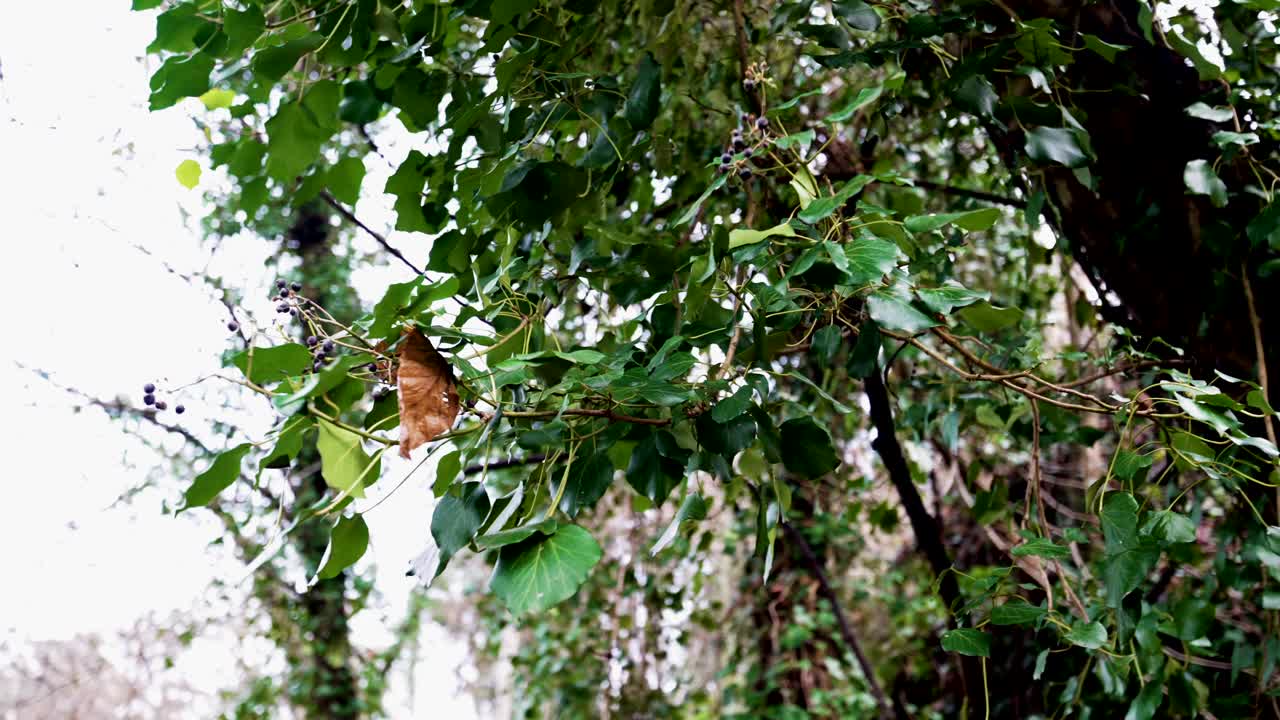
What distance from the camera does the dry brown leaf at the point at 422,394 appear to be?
69 centimetres

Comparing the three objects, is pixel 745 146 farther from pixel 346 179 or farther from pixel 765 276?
pixel 346 179

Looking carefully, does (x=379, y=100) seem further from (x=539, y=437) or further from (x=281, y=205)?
(x=281, y=205)

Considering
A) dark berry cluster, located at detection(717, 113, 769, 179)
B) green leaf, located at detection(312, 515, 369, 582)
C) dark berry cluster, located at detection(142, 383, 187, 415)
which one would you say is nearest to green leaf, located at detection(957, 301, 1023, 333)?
dark berry cluster, located at detection(717, 113, 769, 179)

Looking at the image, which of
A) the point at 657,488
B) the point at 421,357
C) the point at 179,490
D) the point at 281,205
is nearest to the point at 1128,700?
the point at 657,488

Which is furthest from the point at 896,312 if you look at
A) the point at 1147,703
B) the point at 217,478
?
the point at 1147,703

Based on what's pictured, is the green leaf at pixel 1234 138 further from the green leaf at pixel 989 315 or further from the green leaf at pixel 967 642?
the green leaf at pixel 967 642

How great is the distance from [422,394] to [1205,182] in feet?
3.08

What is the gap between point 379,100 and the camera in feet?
4.01

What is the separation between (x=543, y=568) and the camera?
661mm

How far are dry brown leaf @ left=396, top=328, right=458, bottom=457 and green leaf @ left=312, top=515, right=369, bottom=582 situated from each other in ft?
0.49

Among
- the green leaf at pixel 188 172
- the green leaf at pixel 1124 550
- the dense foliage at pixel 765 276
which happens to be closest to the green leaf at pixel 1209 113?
the dense foliage at pixel 765 276

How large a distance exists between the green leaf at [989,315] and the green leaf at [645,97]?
0.35 metres

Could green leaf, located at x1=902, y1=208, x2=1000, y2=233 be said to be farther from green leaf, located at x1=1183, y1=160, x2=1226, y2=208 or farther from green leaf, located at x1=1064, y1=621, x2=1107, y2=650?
green leaf, located at x1=1183, y1=160, x2=1226, y2=208

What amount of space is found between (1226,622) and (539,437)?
186cm
